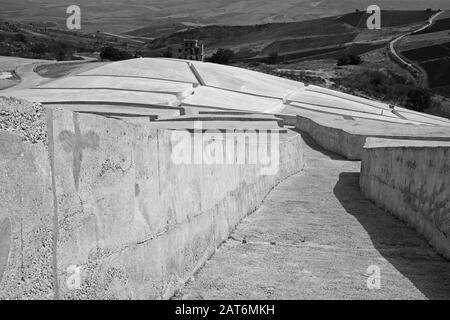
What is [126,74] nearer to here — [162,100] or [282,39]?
[162,100]

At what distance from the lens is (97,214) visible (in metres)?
3.13

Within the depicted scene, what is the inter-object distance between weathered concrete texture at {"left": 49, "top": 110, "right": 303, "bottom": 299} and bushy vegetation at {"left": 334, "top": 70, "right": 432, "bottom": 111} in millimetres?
50200

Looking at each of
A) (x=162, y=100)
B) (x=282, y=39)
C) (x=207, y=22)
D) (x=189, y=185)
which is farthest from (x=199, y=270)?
(x=207, y=22)

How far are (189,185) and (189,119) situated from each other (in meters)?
11.1

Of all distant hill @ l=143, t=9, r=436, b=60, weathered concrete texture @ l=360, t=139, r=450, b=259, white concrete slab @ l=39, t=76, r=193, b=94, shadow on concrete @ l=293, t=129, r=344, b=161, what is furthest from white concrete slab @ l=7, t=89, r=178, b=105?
distant hill @ l=143, t=9, r=436, b=60

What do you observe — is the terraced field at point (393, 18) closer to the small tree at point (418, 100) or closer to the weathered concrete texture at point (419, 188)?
the small tree at point (418, 100)

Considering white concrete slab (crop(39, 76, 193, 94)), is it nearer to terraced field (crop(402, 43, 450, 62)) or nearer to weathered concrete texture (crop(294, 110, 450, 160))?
weathered concrete texture (crop(294, 110, 450, 160))

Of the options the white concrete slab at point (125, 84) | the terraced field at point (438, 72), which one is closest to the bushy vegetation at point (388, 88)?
the terraced field at point (438, 72)

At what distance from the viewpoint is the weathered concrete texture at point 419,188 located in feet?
17.9

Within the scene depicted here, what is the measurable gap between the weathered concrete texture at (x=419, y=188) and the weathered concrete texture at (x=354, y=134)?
19.5 feet

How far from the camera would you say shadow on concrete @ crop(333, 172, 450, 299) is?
4.49 metres

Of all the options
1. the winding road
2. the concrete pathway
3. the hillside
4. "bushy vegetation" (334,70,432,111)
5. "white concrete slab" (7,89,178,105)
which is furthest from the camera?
the hillside

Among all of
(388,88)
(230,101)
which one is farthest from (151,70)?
(388,88)

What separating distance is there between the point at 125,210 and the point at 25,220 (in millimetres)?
979
